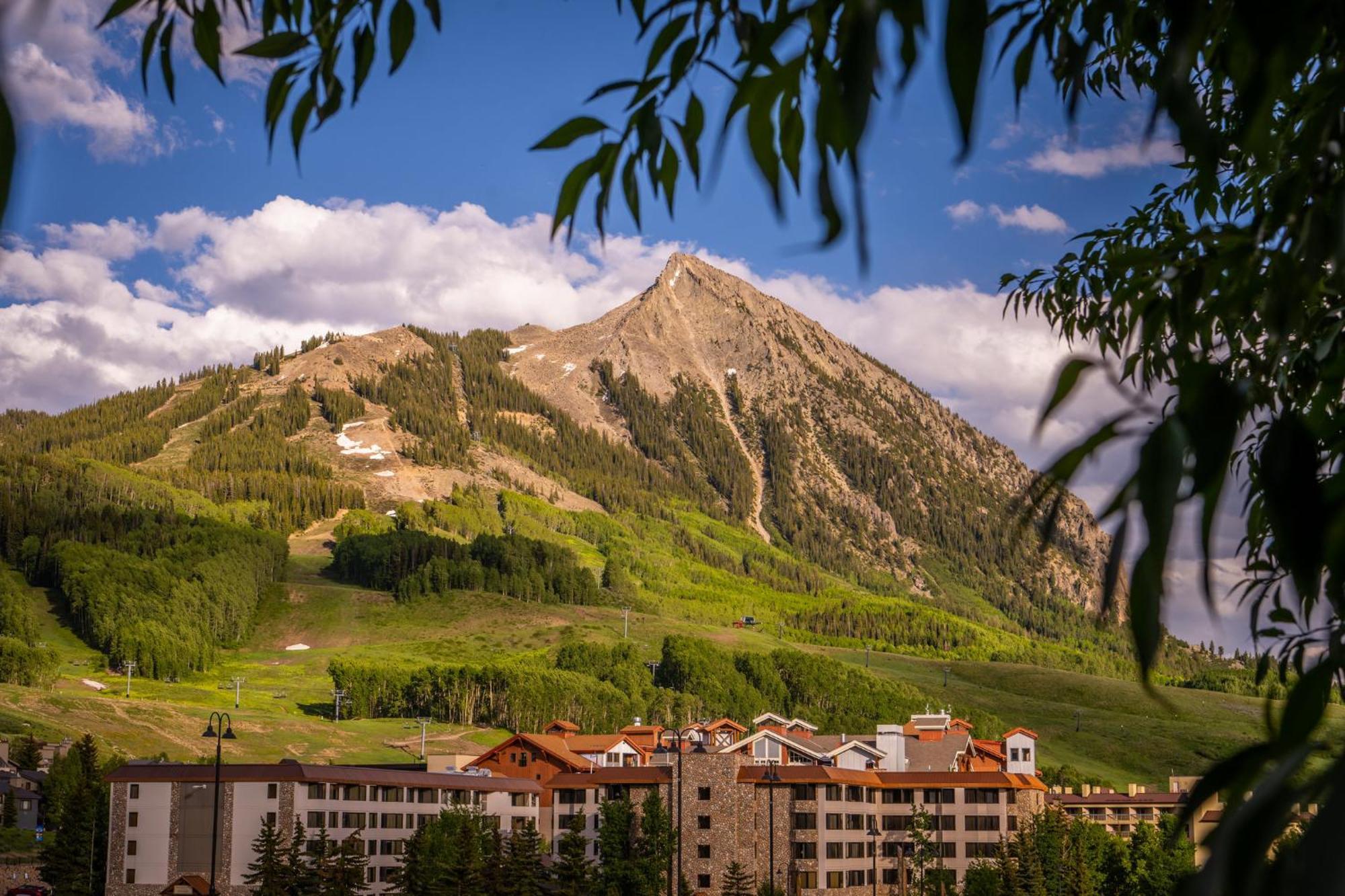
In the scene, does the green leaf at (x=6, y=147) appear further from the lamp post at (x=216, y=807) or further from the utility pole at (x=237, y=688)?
the utility pole at (x=237, y=688)

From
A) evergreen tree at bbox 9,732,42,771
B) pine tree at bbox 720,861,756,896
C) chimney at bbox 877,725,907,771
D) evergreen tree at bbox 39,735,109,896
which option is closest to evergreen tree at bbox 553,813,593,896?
pine tree at bbox 720,861,756,896

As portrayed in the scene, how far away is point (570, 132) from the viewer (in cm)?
288

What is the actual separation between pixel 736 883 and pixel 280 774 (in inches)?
853

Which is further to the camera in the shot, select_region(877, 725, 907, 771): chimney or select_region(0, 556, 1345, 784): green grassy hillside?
select_region(0, 556, 1345, 784): green grassy hillside

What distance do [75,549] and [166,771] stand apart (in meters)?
155

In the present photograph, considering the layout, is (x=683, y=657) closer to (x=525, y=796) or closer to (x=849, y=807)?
(x=525, y=796)

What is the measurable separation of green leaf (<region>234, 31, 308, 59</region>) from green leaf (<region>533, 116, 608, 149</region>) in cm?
85

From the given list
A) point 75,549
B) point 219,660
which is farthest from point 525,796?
point 75,549

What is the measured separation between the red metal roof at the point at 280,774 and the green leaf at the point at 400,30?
59.4m

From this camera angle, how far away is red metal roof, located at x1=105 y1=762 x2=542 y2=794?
59.8 meters

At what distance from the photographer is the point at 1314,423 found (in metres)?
3.91

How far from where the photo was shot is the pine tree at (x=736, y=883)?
57094 millimetres

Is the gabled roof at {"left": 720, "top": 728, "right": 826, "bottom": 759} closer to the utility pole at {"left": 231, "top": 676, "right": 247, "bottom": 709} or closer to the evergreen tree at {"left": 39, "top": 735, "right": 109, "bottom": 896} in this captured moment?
the evergreen tree at {"left": 39, "top": 735, "right": 109, "bottom": 896}

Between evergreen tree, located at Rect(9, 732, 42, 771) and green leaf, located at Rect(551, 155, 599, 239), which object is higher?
green leaf, located at Rect(551, 155, 599, 239)
